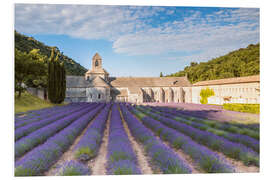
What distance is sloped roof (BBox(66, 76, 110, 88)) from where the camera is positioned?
Answer: 97.0 ft

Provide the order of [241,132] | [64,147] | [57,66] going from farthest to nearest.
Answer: [57,66] < [241,132] < [64,147]

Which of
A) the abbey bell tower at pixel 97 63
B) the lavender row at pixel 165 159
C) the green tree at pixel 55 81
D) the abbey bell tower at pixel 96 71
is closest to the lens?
the lavender row at pixel 165 159

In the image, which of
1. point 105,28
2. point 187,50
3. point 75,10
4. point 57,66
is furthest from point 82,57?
point 57,66

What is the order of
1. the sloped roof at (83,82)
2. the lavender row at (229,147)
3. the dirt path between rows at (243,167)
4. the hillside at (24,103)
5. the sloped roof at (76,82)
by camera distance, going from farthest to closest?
the sloped roof at (76,82), the sloped roof at (83,82), the hillside at (24,103), the lavender row at (229,147), the dirt path between rows at (243,167)

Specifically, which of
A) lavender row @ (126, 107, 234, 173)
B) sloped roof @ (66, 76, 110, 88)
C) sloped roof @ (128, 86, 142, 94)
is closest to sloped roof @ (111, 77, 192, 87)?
sloped roof @ (128, 86, 142, 94)

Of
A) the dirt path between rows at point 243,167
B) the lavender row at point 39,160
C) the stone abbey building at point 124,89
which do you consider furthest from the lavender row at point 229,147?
the stone abbey building at point 124,89

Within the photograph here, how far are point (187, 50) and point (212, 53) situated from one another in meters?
1.08

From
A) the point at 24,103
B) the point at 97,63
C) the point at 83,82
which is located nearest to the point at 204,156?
the point at 24,103

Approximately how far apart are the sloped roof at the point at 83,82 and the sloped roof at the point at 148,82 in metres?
4.68

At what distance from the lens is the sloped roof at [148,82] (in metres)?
35.0

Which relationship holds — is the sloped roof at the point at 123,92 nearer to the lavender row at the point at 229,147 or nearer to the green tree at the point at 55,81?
the green tree at the point at 55,81

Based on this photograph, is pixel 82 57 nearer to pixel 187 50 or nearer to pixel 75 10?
pixel 75 10
